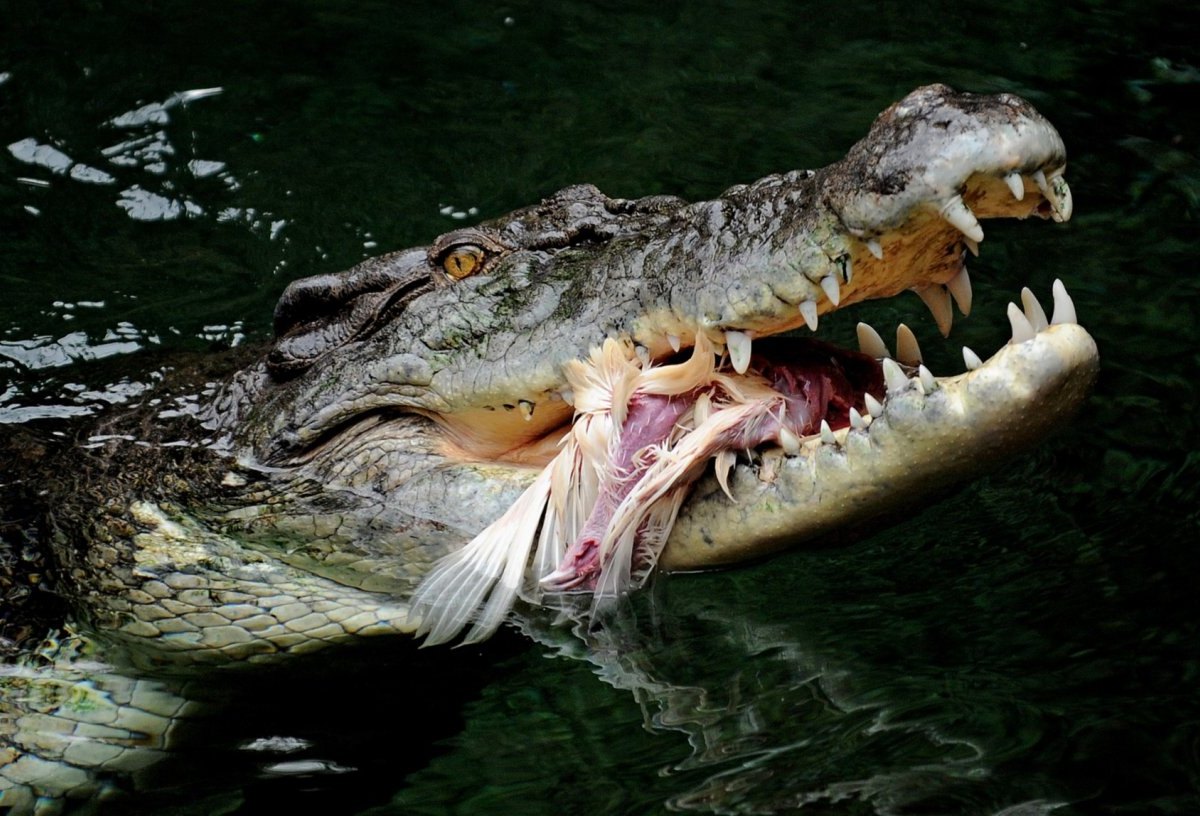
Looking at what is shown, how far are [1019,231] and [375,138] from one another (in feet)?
10.4

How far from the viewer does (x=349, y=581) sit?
10.8ft

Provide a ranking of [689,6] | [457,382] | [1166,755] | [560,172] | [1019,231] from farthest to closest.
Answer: [689,6] → [560,172] → [1019,231] → [457,382] → [1166,755]

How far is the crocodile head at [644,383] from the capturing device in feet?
8.64

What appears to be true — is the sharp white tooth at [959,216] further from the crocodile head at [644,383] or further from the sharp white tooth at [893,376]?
the sharp white tooth at [893,376]

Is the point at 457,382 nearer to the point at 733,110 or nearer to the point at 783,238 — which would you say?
the point at 783,238

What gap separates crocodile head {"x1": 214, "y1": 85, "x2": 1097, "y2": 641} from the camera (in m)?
2.63

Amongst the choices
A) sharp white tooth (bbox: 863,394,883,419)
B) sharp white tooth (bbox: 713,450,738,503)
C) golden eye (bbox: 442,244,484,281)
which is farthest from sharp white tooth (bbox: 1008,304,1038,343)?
golden eye (bbox: 442,244,484,281)

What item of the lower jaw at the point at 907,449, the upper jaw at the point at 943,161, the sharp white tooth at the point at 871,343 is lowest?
the lower jaw at the point at 907,449

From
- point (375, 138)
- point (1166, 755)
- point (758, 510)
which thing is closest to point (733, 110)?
point (375, 138)

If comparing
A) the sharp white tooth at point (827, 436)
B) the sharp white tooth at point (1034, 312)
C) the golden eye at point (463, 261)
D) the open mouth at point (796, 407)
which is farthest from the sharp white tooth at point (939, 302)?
the golden eye at point (463, 261)

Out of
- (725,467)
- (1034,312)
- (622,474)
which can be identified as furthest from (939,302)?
(622,474)

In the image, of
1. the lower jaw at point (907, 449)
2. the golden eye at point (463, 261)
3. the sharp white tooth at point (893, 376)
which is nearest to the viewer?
the lower jaw at point (907, 449)

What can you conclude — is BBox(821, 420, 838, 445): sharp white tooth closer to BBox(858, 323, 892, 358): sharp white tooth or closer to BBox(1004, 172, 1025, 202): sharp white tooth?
BBox(858, 323, 892, 358): sharp white tooth

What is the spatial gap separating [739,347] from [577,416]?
18.9 inches
